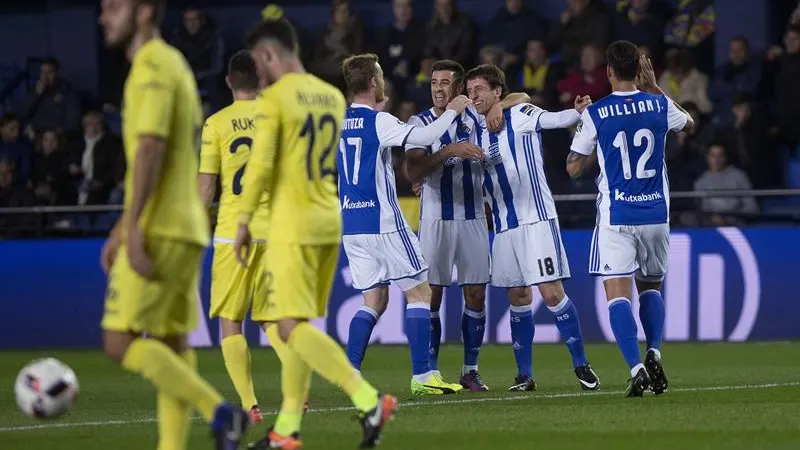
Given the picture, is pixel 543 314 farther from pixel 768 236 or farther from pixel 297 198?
pixel 297 198

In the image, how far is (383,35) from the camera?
19766 millimetres

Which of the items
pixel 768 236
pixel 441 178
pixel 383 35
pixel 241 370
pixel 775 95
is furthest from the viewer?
pixel 383 35

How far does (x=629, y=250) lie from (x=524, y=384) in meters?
1.38

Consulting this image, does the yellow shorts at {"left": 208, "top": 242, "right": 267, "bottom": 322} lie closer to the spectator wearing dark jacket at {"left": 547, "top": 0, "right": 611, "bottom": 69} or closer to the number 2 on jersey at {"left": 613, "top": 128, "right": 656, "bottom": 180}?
the number 2 on jersey at {"left": 613, "top": 128, "right": 656, "bottom": 180}

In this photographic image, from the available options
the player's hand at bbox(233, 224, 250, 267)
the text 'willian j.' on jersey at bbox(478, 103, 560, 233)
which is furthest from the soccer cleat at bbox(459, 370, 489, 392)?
the player's hand at bbox(233, 224, 250, 267)

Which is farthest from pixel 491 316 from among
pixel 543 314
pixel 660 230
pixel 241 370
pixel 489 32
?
pixel 241 370

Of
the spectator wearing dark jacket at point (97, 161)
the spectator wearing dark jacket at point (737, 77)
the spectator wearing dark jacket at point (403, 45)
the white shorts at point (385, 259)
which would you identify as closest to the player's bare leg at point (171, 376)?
the white shorts at point (385, 259)

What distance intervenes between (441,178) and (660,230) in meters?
1.76

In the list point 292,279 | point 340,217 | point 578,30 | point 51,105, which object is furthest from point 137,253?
point 51,105

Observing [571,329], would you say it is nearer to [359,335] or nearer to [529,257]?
[529,257]

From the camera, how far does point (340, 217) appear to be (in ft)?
25.7

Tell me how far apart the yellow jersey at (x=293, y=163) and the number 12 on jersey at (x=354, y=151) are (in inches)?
117

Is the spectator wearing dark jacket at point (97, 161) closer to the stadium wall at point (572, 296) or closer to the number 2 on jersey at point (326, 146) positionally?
the stadium wall at point (572, 296)

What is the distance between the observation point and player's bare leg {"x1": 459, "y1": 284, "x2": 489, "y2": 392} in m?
11.3
